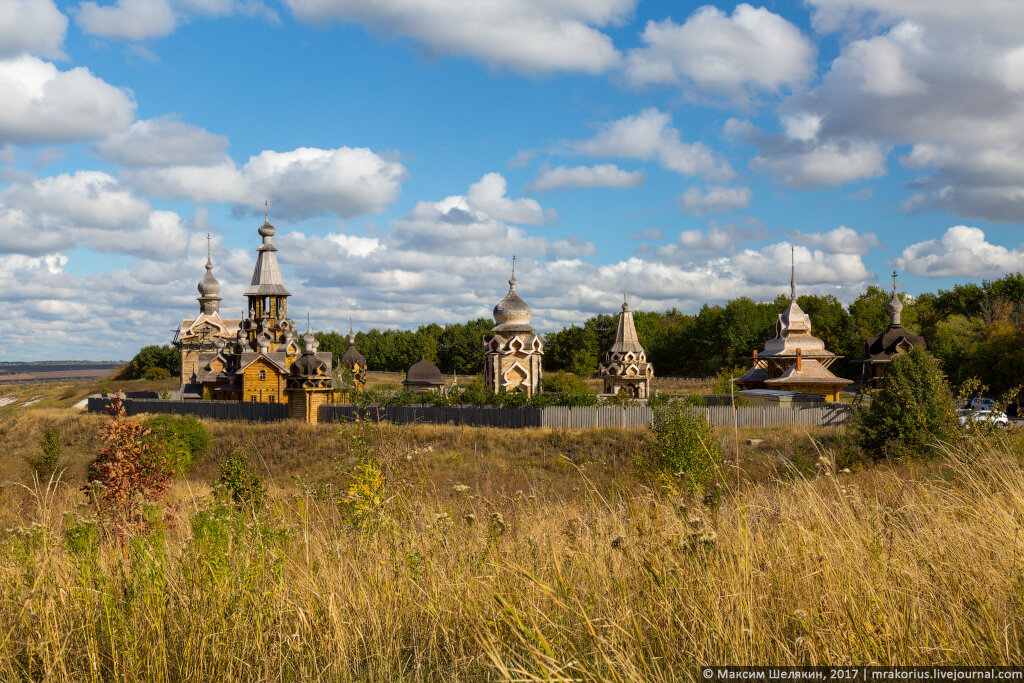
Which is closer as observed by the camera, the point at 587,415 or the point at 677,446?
the point at 677,446

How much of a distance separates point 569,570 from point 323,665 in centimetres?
140

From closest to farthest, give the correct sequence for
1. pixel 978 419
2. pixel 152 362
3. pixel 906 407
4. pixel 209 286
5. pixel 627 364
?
pixel 978 419 → pixel 906 407 → pixel 627 364 → pixel 209 286 → pixel 152 362

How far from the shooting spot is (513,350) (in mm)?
35281

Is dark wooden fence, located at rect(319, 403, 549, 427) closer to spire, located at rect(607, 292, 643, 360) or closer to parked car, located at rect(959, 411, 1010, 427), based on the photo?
spire, located at rect(607, 292, 643, 360)

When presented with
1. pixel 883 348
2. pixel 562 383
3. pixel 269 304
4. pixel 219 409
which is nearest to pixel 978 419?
pixel 883 348

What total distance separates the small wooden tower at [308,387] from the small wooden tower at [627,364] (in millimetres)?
14676

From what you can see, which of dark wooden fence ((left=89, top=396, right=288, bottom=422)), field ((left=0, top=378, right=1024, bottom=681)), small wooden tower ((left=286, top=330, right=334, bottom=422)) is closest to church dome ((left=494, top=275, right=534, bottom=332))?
small wooden tower ((left=286, top=330, right=334, bottom=422))

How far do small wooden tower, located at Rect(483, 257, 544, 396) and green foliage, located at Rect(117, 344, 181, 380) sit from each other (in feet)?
225

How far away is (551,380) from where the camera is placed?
174ft

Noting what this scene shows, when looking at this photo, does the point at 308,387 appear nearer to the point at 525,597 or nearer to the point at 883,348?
the point at 883,348

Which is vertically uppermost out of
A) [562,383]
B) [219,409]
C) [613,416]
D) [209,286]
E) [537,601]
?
[209,286]

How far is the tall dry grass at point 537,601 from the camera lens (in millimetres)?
3064

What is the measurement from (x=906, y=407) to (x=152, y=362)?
302 ft

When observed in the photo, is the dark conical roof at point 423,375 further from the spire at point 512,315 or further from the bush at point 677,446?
the bush at point 677,446
